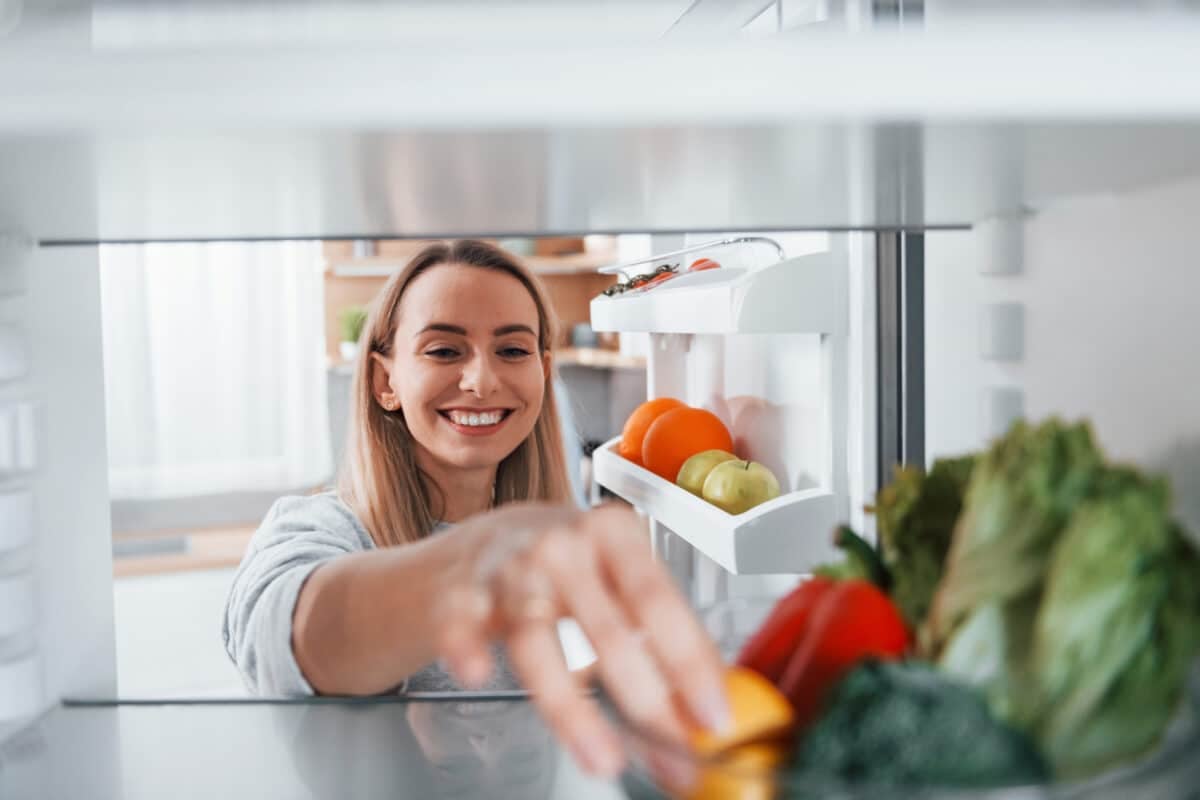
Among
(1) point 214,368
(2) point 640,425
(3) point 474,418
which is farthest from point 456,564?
(1) point 214,368

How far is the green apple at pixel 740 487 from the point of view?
0.93 metres

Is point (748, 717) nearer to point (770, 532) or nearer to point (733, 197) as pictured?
point (733, 197)

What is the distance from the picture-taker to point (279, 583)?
65 centimetres

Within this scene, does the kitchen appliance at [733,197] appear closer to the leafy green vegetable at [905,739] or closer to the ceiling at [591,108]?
the ceiling at [591,108]

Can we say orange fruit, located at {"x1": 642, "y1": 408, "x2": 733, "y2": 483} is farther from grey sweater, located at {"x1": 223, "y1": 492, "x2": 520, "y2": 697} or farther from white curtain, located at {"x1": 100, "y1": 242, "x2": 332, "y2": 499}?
white curtain, located at {"x1": 100, "y1": 242, "x2": 332, "y2": 499}

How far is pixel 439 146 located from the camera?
31 centimetres

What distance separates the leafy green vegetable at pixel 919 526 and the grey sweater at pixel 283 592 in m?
0.34

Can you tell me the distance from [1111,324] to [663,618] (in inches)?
13.2

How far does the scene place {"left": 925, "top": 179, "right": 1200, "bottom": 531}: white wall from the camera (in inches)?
17.7

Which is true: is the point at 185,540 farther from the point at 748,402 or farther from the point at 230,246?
the point at 748,402

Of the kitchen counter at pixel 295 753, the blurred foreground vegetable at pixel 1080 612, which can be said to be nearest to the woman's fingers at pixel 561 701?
the blurred foreground vegetable at pixel 1080 612

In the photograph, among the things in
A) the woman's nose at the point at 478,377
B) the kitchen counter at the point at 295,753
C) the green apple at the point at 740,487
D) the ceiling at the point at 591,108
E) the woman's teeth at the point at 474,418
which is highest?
the ceiling at the point at 591,108

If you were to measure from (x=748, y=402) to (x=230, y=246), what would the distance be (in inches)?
112

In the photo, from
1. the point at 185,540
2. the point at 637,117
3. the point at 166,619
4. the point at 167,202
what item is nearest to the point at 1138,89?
the point at 637,117
